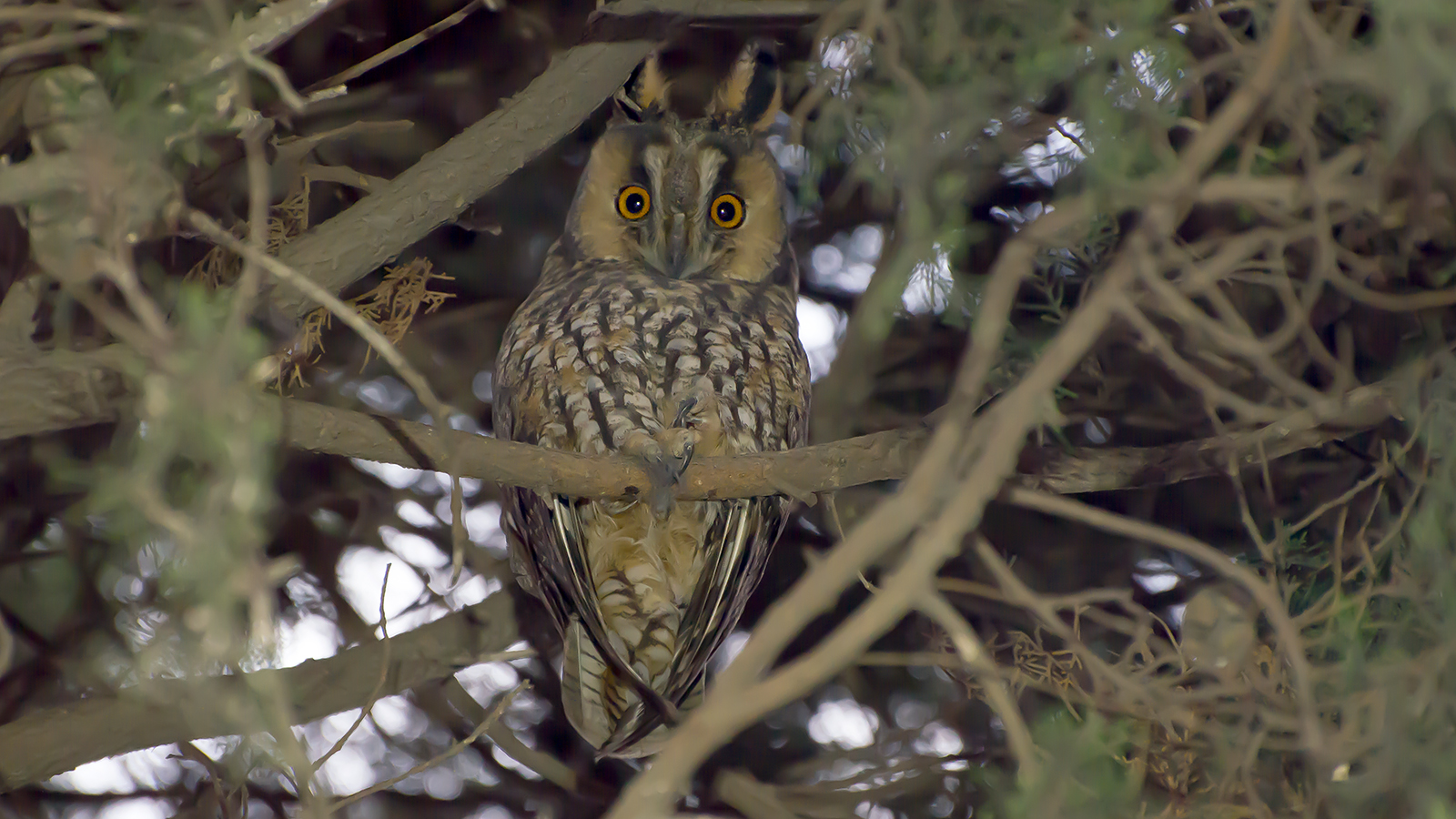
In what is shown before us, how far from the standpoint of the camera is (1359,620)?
1.42m

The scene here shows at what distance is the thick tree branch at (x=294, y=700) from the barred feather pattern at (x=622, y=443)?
0.85 feet

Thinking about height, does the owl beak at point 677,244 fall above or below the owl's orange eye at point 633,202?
below

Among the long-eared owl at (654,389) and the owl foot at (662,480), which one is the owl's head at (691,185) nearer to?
the long-eared owl at (654,389)

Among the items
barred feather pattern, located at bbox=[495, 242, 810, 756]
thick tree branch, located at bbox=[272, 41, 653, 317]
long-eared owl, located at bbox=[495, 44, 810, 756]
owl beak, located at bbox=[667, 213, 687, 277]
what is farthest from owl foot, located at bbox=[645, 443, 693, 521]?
owl beak, located at bbox=[667, 213, 687, 277]

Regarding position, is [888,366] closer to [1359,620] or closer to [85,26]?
[1359,620]

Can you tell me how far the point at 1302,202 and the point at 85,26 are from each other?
179cm

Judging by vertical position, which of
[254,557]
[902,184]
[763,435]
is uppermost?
[902,184]

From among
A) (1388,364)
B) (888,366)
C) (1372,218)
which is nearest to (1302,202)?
(1372,218)

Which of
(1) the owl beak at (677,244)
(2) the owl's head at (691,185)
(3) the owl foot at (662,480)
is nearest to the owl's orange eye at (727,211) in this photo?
(2) the owl's head at (691,185)

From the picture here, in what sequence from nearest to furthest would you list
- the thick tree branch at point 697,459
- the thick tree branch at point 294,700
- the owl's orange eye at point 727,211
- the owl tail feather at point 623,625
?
the thick tree branch at point 697,459 < the thick tree branch at point 294,700 < the owl tail feather at point 623,625 < the owl's orange eye at point 727,211

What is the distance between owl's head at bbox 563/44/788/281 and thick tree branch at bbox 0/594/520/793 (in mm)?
970

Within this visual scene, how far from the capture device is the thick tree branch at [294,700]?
86.7 inches

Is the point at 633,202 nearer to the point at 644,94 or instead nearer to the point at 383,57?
the point at 644,94

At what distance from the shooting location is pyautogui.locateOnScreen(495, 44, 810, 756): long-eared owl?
94.0 inches
